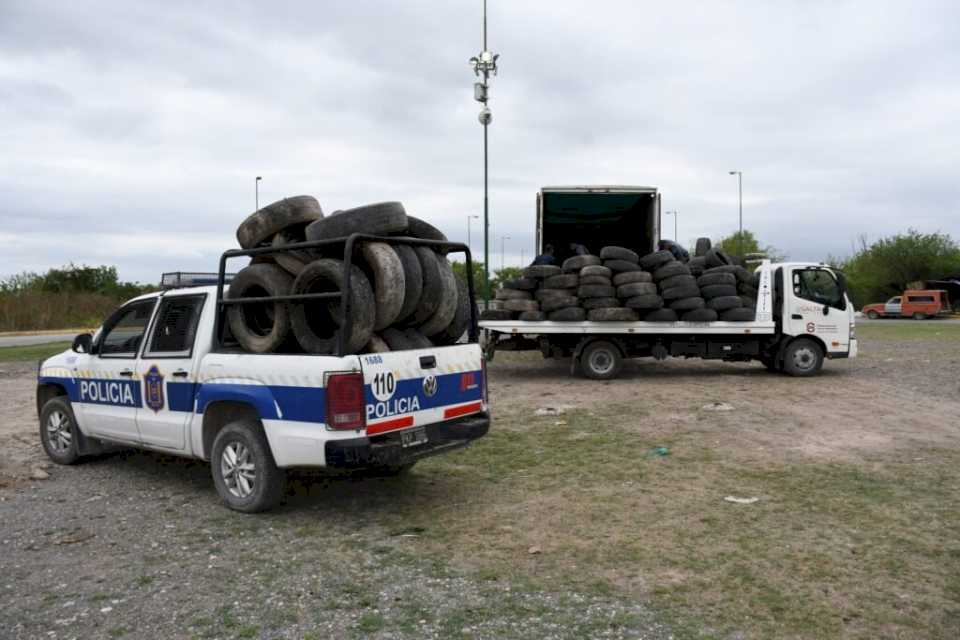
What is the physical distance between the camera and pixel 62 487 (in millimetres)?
6543

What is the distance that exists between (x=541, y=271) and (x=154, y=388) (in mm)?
8413

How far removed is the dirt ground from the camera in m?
3.79

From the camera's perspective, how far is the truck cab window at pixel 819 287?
13.9 metres

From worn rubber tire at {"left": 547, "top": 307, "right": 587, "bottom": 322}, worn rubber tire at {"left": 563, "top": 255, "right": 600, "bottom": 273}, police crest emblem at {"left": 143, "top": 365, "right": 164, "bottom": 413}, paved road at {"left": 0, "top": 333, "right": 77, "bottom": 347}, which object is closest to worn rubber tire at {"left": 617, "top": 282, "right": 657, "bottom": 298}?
worn rubber tire at {"left": 563, "top": 255, "right": 600, "bottom": 273}

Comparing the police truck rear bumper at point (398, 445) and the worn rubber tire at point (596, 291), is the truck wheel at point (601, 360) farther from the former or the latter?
the police truck rear bumper at point (398, 445)

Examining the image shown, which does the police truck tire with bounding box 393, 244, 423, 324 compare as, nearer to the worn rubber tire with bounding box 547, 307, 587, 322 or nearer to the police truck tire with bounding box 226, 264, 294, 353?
the police truck tire with bounding box 226, 264, 294, 353

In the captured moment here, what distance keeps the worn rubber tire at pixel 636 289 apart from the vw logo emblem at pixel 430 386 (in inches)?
316

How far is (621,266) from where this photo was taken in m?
13.2

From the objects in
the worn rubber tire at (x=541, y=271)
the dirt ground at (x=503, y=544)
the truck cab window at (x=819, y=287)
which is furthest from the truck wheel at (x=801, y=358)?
the dirt ground at (x=503, y=544)

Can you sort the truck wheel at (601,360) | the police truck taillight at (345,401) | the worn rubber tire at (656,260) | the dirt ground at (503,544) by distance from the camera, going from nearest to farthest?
1. the dirt ground at (503,544)
2. the police truck taillight at (345,401)
3. the worn rubber tire at (656,260)
4. the truck wheel at (601,360)

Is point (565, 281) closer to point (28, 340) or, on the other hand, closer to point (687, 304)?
point (687, 304)

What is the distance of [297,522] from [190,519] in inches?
32.0

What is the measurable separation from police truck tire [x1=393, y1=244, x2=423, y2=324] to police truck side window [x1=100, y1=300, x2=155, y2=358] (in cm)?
236

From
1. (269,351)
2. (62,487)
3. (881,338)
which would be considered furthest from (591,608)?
(881,338)
